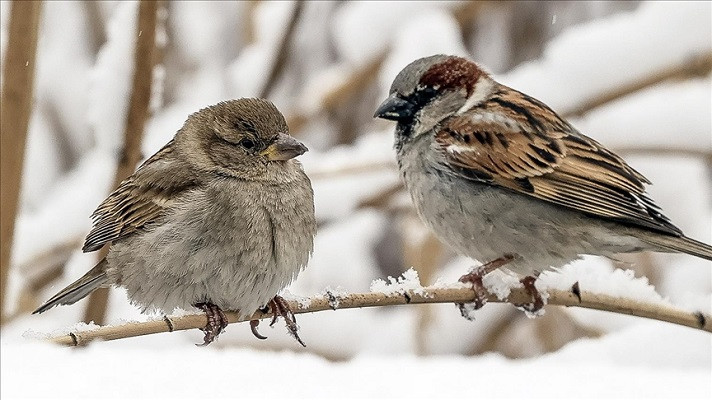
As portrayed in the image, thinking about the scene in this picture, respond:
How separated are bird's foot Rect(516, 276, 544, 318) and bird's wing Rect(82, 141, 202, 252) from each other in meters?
0.98

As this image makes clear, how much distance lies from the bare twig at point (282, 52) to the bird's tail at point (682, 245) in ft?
4.34

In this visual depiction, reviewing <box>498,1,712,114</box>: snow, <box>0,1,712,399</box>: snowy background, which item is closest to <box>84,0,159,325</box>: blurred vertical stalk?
<box>0,1,712,399</box>: snowy background

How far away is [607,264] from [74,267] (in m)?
2.20

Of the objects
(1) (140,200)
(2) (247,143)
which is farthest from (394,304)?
(1) (140,200)

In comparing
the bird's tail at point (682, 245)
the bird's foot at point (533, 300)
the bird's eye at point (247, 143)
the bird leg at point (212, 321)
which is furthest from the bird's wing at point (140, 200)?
the bird's tail at point (682, 245)

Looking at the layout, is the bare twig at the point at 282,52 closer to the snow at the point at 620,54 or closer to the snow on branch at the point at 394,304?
the snow at the point at 620,54

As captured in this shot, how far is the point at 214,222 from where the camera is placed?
2.53 meters

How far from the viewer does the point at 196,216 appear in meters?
2.53

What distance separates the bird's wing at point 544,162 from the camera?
2.96 m

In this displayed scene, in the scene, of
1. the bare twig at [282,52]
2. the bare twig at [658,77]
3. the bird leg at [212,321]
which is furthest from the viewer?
the bare twig at [658,77]

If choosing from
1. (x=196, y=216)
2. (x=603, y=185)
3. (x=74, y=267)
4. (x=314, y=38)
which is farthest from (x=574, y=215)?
(x=314, y=38)

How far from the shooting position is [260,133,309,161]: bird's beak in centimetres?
252

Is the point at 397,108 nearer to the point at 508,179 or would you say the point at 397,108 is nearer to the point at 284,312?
the point at 508,179

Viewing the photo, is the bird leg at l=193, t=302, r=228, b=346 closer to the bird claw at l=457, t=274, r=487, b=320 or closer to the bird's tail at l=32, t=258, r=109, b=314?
the bird's tail at l=32, t=258, r=109, b=314
